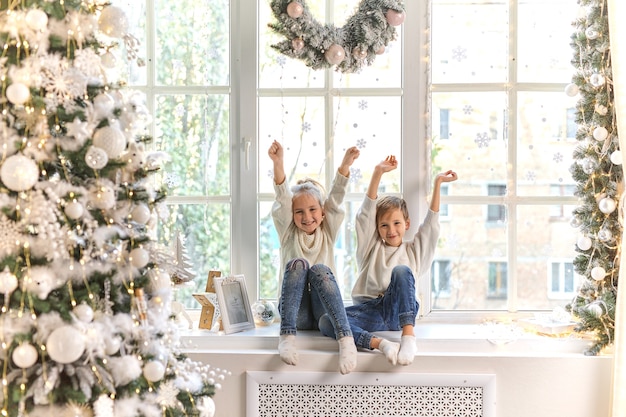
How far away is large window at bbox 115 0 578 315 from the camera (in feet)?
10.1

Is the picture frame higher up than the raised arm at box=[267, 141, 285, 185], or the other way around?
the raised arm at box=[267, 141, 285, 185]

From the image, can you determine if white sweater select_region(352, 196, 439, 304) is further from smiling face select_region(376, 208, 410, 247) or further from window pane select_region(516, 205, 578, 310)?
window pane select_region(516, 205, 578, 310)

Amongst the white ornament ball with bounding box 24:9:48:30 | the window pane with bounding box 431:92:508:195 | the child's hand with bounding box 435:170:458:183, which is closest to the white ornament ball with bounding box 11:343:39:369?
the white ornament ball with bounding box 24:9:48:30

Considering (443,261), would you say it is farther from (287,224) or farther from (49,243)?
(49,243)

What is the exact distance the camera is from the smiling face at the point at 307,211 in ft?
9.59

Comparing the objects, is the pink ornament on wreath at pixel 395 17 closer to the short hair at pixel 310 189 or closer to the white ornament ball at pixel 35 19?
the short hair at pixel 310 189

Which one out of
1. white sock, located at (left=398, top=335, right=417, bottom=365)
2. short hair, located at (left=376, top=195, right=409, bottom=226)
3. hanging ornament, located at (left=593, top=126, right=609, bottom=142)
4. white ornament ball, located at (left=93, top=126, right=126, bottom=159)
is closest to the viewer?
white ornament ball, located at (left=93, top=126, right=126, bottom=159)

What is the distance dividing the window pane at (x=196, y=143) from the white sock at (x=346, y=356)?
2.77ft

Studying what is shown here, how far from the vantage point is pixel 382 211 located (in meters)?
2.95

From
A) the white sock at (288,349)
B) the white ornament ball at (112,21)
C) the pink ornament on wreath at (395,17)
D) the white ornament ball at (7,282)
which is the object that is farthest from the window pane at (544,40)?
the white ornament ball at (7,282)

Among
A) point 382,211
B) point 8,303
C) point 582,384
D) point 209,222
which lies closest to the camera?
point 8,303

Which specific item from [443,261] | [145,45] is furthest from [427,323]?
[145,45]

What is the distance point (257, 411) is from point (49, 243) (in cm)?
113

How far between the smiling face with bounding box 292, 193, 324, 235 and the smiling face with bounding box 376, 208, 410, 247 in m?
0.23
